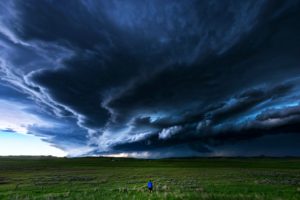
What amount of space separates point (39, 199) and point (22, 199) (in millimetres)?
1666

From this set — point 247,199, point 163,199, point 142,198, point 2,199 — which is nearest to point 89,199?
point 142,198

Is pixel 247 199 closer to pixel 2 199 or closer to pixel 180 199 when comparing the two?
pixel 180 199

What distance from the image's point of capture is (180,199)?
16.4 metres

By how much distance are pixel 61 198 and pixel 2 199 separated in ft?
20.7

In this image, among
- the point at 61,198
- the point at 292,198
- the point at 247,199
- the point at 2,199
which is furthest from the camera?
the point at 2,199

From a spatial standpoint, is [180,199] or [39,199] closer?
[180,199]

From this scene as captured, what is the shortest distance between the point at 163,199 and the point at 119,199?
3.88 m

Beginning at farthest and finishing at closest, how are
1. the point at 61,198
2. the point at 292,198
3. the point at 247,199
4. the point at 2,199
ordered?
1. the point at 2,199
2. the point at 61,198
3. the point at 292,198
4. the point at 247,199

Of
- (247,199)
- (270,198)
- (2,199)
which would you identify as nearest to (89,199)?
(2,199)

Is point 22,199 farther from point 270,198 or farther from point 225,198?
point 270,198

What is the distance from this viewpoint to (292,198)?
1764 cm

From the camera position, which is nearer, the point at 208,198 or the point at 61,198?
the point at 208,198

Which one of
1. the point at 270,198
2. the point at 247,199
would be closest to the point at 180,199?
the point at 247,199

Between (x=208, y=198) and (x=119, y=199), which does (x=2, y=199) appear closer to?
(x=119, y=199)
